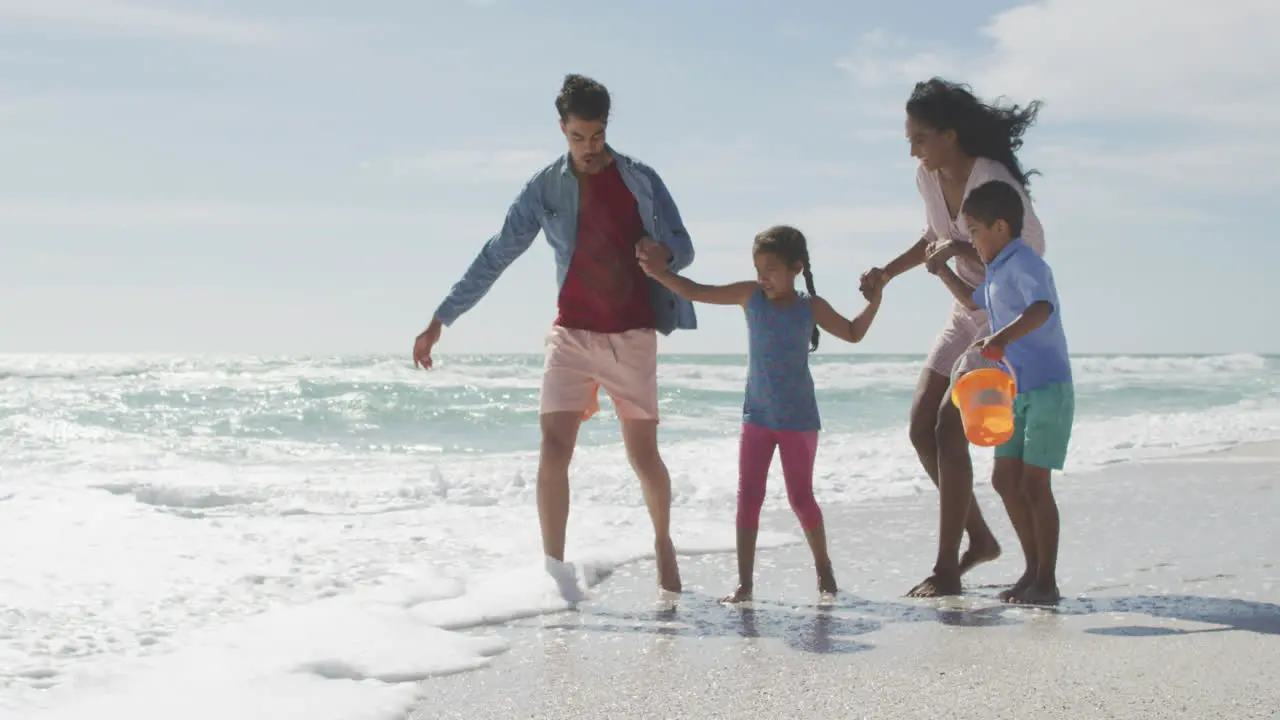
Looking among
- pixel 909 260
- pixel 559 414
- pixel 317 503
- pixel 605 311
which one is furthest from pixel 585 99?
pixel 317 503

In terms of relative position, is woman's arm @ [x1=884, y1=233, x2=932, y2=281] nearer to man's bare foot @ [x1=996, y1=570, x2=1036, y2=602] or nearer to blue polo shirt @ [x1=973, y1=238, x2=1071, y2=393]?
blue polo shirt @ [x1=973, y1=238, x2=1071, y2=393]

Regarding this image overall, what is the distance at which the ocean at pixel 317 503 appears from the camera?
162 inches

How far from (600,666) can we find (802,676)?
561mm

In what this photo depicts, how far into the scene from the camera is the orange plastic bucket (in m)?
3.99

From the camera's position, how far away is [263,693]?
10.5 feet

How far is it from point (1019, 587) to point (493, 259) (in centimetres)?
227

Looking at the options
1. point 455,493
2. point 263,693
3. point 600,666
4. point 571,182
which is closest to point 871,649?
point 600,666

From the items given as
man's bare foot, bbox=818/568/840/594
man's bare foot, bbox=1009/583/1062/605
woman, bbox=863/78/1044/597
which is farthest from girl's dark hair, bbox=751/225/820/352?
man's bare foot, bbox=1009/583/1062/605

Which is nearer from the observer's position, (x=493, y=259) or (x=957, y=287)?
(x=957, y=287)

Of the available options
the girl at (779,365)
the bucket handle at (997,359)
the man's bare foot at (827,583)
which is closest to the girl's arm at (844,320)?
the girl at (779,365)

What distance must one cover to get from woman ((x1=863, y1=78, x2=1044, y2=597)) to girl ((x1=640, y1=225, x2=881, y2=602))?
0.28 m

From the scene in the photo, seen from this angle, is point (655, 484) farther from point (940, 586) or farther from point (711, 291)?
point (940, 586)

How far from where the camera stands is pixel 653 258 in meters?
4.41

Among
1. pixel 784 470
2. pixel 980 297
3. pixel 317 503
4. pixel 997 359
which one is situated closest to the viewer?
pixel 997 359
